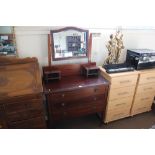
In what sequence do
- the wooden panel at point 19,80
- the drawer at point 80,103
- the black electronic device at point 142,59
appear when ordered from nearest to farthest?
the wooden panel at point 19,80
the drawer at point 80,103
the black electronic device at point 142,59

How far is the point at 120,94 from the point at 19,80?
1.26m

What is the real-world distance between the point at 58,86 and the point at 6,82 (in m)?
0.53

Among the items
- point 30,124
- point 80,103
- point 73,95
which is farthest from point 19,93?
point 80,103

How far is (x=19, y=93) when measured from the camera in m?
1.29

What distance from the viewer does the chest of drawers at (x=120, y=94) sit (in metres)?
1.75

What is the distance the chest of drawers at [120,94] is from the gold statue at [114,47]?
24cm

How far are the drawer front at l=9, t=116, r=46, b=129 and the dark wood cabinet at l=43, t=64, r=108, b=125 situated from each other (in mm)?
151

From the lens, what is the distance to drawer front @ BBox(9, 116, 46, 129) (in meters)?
1.38

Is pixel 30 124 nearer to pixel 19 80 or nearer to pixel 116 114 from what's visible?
pixel 19 80

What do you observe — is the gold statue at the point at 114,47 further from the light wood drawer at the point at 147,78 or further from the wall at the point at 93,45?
the light wood drawer at the point at 147,78

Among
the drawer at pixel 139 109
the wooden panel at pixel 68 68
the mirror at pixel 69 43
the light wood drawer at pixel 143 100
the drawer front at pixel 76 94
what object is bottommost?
the drawer at pixel 139 109

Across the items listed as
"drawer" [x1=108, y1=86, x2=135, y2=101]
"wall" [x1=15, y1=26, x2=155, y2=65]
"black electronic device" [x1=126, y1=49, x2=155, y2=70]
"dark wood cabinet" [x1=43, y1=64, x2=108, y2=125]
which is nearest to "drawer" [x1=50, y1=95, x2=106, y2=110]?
"dark wood cabinet" [x1=43, y1=64, x2=108, y2=125]

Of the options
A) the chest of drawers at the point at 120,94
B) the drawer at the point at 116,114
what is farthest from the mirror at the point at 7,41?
the drawer at the point at 116,114

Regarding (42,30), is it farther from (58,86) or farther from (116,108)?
(116,108)
